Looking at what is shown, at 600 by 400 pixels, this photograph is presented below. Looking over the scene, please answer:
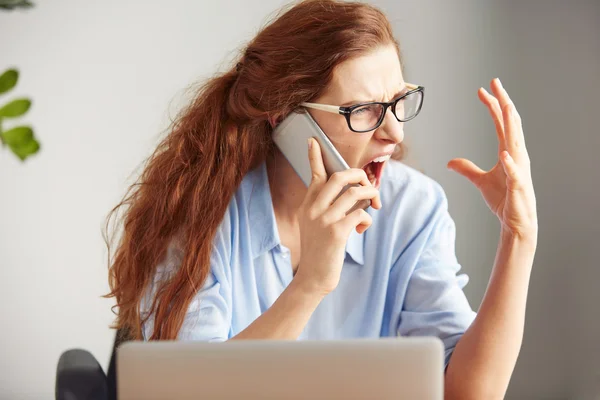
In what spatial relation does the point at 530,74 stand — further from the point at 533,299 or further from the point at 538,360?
the point at 538,360

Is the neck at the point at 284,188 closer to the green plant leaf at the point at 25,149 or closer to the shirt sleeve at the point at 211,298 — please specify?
the shirt sleeve at the point at 211,298

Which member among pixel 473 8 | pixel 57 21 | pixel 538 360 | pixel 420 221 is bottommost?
pixel 538 360

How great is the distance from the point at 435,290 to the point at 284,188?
16.2 inches

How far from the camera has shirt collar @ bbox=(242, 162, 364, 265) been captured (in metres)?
1.71

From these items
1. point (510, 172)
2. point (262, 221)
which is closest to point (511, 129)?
point (510, 172)

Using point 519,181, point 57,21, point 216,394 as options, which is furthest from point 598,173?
point 216,394

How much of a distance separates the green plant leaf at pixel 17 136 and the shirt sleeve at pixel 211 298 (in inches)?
34.0

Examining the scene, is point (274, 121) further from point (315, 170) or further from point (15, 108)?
point (15, 108)

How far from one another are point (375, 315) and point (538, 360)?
127 centimetres

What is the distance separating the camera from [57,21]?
2.78 metres

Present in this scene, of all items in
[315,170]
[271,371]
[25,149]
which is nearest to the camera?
[25,149]

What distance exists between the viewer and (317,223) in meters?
1.43

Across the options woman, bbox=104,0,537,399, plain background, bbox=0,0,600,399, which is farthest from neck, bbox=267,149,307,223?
plain background, bbox=0,0,600,399

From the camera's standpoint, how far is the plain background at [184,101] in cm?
262
